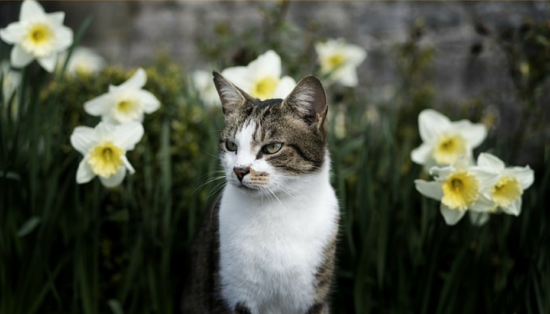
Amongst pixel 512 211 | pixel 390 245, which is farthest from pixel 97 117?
pixel 512 211

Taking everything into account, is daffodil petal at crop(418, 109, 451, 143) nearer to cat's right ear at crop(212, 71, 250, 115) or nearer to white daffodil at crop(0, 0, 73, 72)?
cat's right ear at crop(212, 71, 250, 115)

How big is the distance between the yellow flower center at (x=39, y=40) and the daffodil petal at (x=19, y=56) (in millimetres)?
52

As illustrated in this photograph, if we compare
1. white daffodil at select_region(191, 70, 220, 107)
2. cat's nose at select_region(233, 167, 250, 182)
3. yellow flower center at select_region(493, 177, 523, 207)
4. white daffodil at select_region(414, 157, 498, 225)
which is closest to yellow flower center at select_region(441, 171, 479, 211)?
white daffodil at select_region(414, 157, 498, 225)

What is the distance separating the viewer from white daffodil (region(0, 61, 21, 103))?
10.3 feet

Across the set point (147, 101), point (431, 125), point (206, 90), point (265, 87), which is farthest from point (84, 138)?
point (431, 125)

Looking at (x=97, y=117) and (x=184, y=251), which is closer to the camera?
(x=97, y=117)

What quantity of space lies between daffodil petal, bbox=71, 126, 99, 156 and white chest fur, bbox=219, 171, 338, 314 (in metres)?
0.64

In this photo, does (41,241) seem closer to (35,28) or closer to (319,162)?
(35,28)

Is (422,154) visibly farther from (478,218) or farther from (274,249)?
(274,249)

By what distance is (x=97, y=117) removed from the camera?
9.40ft

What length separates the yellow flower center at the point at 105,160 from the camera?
2.46m

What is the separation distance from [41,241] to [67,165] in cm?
43

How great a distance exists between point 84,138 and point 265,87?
34.2 inches

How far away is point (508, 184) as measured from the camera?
253cm
